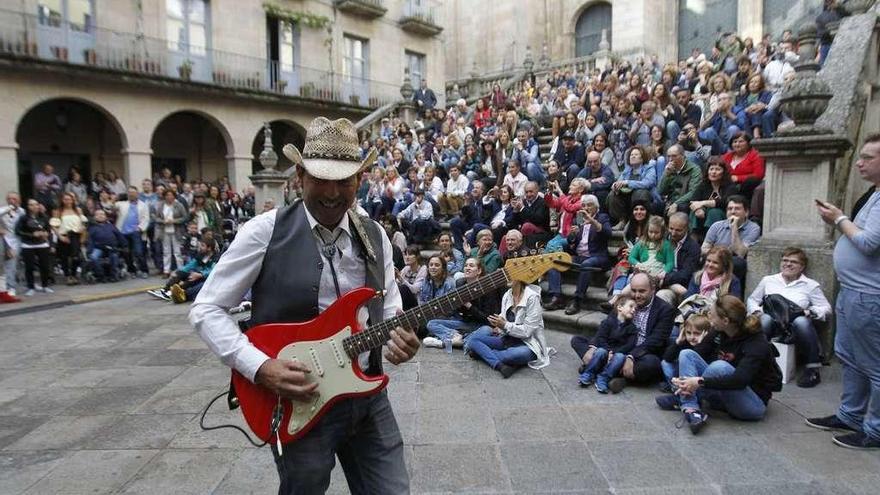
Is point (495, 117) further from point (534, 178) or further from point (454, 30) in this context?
point (454, 30)

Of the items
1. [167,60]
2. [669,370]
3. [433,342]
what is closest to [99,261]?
[167,60]

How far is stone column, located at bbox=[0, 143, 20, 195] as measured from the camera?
14281 millimetres

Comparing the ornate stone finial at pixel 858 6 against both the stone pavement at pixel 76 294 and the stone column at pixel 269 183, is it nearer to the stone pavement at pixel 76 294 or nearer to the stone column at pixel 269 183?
the stone column at pixel 269 183

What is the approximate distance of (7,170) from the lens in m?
14.4

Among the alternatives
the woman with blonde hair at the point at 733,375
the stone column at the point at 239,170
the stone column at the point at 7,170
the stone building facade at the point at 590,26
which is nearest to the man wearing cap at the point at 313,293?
the woman with blonde hair at the point at 733,375

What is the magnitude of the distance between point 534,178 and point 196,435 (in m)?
7.29

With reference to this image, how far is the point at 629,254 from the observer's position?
22.6 ft

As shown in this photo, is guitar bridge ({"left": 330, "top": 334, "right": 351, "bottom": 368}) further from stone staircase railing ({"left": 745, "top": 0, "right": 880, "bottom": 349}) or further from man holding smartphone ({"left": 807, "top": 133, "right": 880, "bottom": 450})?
stone staircase railing ({"left": 745, "top": 0, "right": 880, "bottom": 349})

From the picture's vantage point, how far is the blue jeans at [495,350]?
5.63 m

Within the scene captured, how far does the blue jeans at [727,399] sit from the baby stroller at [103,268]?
11650mm

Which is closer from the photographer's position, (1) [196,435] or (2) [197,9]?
(1) [196,435]

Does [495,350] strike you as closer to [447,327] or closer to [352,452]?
[447,327]

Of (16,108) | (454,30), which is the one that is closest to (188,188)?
(16,108)

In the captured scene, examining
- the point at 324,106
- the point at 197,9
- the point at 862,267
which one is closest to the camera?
the point at 862,267
